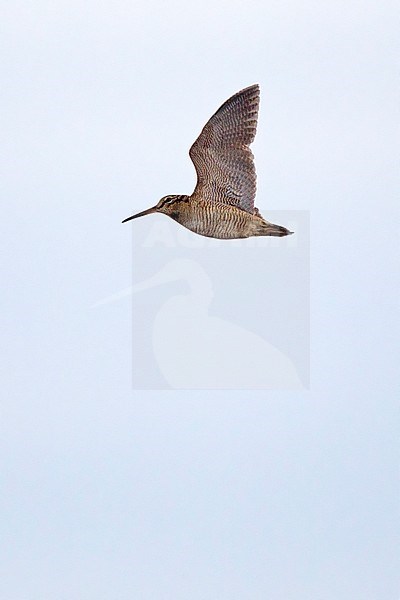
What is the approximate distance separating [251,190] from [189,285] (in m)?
1.12

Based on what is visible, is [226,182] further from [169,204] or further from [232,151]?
[169,204]

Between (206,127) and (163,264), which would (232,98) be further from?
(163,264)

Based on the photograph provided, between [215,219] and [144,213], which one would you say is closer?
[215,219]

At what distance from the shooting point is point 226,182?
14406 mm

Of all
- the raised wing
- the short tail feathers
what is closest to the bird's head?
the raised wing

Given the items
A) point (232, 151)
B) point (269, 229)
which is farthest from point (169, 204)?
point (269, 229)

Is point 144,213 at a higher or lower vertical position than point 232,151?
lower

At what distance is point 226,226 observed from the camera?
14227 millimetres

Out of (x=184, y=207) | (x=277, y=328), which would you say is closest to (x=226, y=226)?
(x=184, y=207)

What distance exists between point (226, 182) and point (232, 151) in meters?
0.21

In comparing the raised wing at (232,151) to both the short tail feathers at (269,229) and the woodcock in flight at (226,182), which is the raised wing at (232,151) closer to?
the woodcock in flight at (226,182)

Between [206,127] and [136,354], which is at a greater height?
[206,127]

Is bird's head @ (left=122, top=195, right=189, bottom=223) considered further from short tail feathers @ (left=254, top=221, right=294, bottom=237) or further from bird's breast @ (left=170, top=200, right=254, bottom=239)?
short tail feathers @ (left=254, top=221, right=294, bottom=237)

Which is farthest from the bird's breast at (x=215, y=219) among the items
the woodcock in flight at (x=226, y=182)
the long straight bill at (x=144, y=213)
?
the long straight bill at (x=144, y=213)
